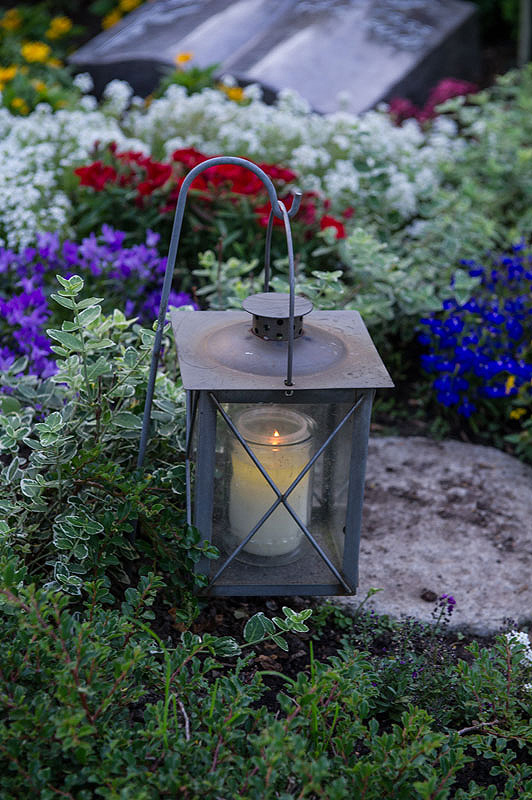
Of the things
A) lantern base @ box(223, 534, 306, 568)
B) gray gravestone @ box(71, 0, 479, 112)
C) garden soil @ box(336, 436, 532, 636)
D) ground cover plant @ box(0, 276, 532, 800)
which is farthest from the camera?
gray gravestone @ box(71, 0, 479, 112)

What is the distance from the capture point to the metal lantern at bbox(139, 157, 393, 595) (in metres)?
1.62

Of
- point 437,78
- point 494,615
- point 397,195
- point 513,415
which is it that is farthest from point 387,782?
point 437,78

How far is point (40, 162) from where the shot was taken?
3.73 m

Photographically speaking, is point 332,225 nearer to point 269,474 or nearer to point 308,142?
point 308,142

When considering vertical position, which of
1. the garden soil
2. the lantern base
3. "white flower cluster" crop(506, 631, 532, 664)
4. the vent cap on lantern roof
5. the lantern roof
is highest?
the vent cap on lantern roof

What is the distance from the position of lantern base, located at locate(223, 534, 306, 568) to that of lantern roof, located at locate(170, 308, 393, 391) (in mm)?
386

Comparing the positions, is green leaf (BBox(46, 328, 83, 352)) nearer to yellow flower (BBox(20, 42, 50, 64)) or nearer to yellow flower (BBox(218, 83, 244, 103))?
yellow flower (BBox(218, 83, 244, 103))

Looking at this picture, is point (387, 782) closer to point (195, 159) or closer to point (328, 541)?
point (328, 541)

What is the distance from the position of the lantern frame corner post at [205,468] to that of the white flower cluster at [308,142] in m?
2.18

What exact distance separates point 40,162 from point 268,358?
248cm

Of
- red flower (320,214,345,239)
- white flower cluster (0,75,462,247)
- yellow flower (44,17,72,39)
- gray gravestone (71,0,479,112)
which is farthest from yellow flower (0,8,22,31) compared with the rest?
red flower (320,214,345,239)

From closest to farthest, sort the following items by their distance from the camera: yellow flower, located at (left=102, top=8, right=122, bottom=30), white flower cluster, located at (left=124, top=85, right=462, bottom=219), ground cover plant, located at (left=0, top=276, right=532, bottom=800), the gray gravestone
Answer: ground cover plant, located at (left=0, top=276, right=532, bottom=800), white flower cluster, located at (left=124, top=85, right=462, bottom=219), the gray gravestone, yellow flower, located at (left=102, top=8, right=122, bottom=30)

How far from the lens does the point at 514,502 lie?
2.67 meters

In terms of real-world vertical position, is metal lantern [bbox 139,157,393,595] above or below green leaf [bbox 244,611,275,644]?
above
